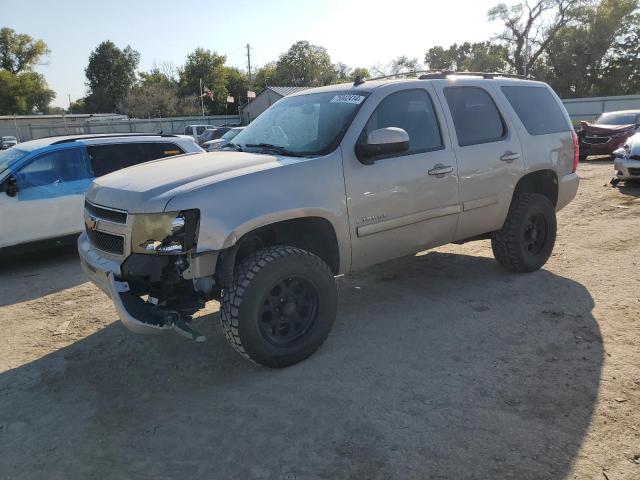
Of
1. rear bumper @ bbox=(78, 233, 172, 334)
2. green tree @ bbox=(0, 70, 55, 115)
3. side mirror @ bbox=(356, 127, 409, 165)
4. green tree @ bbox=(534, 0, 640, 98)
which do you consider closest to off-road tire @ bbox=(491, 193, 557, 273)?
side mirror @ bbox=(356, 127, 409, 165)

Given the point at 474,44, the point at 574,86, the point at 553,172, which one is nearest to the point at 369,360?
the point at 553,172

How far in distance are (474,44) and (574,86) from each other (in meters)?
19.7

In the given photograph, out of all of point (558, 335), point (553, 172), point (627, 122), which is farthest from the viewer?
point (627, 122)

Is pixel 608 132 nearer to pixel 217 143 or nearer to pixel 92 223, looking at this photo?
pixel 217 143

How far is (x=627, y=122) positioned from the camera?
15656 millimetres

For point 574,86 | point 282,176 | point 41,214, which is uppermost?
point 574,86

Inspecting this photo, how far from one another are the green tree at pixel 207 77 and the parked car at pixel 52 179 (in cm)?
5930

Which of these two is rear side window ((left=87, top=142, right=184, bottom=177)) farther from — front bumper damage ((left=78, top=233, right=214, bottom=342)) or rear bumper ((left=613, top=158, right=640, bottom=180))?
rear bumper ((left=613, top=158, right=640, bottom=180))

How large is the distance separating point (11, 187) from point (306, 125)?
171 inches

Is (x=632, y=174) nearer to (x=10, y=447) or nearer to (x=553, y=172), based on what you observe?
(x=553, y=172)

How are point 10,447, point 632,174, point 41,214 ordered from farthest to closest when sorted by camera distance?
1. point 632,174
2. point 41,214
3. point 10,447

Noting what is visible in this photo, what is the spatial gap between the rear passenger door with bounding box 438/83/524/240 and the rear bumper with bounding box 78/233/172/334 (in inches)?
112

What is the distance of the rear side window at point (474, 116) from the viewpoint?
459 centimetres

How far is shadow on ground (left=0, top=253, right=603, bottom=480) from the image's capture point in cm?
262
